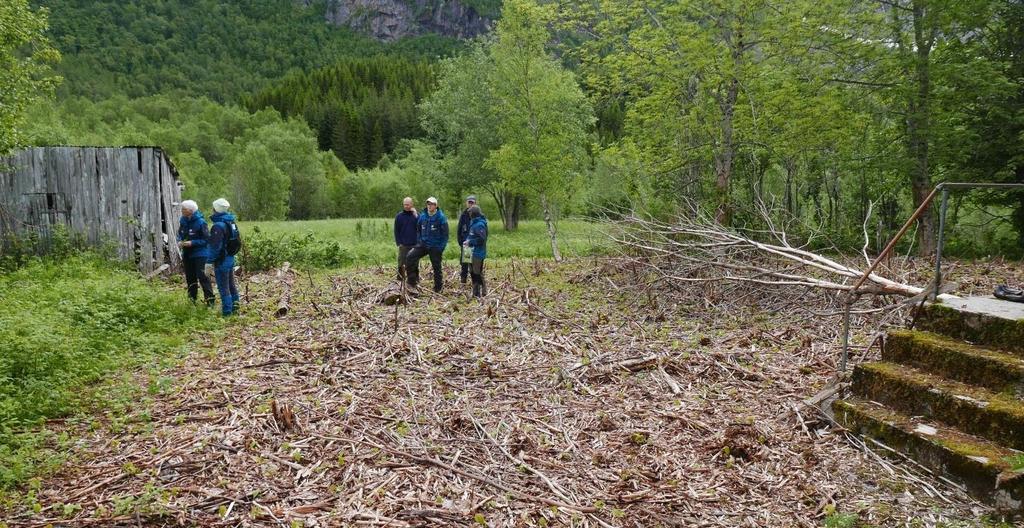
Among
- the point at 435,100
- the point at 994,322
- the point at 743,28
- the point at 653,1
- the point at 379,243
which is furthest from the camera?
the point at 435,100

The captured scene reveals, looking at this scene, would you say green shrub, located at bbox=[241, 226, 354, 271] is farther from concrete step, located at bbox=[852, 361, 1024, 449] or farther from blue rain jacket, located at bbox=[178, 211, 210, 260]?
concrete step, located at bbox=[852, 361, 1024, 449]

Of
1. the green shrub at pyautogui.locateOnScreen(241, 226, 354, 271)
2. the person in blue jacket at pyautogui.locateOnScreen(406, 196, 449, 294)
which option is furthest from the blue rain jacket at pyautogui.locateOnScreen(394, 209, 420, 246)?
the green shrub at pyautogui.locateOnScreen(241, 226, 354, 271)

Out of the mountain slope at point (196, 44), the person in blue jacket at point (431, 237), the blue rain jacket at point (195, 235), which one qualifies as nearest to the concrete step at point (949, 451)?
the person in blue jacket at point (431, 237)

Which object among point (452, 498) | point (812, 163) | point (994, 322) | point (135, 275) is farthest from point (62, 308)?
point (812, 163)

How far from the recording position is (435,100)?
29.7m

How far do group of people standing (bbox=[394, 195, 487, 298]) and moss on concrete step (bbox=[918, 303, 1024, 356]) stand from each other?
6.92m

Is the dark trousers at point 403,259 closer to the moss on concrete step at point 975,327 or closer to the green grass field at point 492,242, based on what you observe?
the green grass field at point 492,242

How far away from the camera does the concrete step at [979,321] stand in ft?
14.6

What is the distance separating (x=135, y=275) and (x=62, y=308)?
4339mm

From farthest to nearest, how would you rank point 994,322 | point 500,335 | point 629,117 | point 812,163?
point 812,163
point 629,117
point 500,335
point 994,322

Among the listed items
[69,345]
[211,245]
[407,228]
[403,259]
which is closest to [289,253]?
[403,259]

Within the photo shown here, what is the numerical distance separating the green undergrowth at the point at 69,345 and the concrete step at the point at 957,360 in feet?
A: 22.5

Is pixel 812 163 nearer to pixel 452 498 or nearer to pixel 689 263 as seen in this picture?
pixel 689 263

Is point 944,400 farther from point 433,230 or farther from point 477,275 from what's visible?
point 433,230
